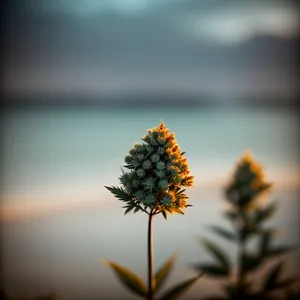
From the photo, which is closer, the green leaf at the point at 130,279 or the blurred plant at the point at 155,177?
the blurred plant at the point at 155,177

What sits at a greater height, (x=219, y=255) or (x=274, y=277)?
(x=219, y=255)

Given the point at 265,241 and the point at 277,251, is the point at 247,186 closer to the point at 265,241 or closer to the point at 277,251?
the point at 265,241

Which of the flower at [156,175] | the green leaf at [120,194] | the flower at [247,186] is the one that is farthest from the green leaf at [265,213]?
the green leaf at [120,194]

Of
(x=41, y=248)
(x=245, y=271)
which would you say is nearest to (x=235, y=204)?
(x=245, y=271)

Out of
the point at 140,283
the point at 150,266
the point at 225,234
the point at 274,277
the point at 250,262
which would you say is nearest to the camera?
the point at 150,266

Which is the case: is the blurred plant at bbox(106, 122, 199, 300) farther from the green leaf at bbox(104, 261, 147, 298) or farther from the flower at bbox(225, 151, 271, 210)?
the flower at bbox(225, 151, 271, 210)

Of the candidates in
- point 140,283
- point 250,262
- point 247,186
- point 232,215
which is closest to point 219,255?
point 250,262

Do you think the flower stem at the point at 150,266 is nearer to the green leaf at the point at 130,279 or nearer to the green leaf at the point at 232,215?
the green leaf at the point at 130,279
